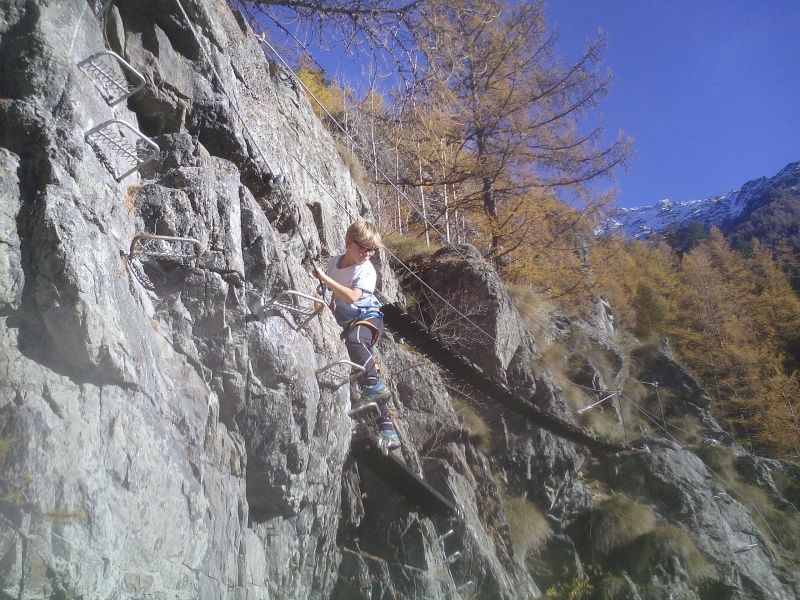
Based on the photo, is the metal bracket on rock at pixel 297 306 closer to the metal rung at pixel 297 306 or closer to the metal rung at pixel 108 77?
the metal rung at pixel 297 306

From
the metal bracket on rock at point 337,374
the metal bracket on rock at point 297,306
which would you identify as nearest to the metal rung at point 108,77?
the metal bracket on rock at point 297,306

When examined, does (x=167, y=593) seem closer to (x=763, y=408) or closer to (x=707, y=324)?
(x=763, y=408)

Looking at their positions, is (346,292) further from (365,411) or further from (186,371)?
(365,411)

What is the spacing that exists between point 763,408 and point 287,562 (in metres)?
22.0

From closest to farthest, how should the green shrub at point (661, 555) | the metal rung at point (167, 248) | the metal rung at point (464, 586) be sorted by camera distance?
Answer: 1. the metal rung at point (167, 248)
2. the metal rung at point (464, 586)
3. the green shrub at point (661, 555)

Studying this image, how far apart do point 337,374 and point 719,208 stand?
10412 centimetres

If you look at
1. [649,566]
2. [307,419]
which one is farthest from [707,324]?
[307,419]

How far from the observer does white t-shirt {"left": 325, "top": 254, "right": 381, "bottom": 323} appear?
5.78 metres

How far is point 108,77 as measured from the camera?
451 centimetres

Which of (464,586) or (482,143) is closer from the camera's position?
(464,586)

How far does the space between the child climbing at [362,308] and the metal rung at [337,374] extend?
0.31 feet

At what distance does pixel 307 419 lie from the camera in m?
5.22

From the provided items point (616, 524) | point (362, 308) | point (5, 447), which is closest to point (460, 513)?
point (362, 308)

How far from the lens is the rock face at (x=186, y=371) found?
318cm
